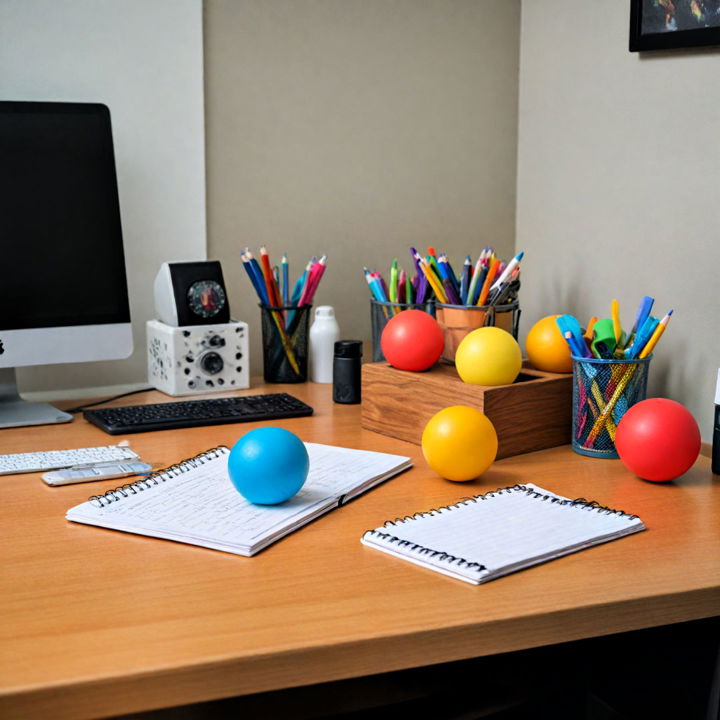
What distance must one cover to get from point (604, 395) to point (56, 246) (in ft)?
2.74

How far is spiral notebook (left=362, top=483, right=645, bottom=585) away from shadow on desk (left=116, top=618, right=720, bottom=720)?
0.97ft

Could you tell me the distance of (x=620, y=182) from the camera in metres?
1.46

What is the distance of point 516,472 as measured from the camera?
1.13 metres

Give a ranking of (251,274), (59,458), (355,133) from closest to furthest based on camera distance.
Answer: (59,458) < (251,274) < (355,133)

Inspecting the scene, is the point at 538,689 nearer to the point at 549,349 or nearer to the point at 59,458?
the point at 549,349

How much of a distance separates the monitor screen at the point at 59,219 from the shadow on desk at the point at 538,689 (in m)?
0.61

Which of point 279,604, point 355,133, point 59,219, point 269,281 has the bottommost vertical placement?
point 279,604

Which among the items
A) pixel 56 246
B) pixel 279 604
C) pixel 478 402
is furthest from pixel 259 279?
pixel 279 604

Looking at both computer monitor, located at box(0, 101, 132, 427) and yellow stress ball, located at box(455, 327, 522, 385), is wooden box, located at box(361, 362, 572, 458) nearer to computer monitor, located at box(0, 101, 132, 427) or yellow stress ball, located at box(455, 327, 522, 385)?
yellow stress ball, located at box(455, 327, 522, 385)

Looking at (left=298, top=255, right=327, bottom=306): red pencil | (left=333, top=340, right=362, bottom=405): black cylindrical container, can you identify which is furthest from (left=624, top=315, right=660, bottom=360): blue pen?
(left=298, top=255, right=327, bottom=306): red pencil

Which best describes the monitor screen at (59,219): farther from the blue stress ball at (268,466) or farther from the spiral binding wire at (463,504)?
the spiral binding wire at (463,504)

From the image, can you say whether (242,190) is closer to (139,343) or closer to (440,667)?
(139,343)

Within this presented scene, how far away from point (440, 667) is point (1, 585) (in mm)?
633

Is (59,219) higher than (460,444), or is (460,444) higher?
(59,219)
